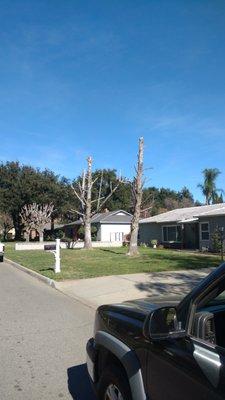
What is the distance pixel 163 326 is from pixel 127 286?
10.9 meters

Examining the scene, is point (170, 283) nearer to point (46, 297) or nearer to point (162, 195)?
point (46, 297)

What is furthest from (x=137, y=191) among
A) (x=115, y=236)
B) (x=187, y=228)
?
(x=115, y=236)

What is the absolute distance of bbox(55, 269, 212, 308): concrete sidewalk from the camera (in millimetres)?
11912

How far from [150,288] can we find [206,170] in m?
57.1

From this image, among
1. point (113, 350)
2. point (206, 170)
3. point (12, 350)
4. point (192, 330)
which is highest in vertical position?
point (206, 170)

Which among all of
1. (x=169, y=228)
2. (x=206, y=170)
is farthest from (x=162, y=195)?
(x=169, y=228)

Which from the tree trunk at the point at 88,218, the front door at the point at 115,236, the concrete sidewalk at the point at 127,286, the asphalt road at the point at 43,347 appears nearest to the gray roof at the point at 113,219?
the front door at the point at 115,236

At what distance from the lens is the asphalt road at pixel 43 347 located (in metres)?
5.29

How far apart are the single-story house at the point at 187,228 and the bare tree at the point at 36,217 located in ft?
57.6

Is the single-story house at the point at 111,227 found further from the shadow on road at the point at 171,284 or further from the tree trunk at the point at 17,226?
the shadow on road at the point at 171,284

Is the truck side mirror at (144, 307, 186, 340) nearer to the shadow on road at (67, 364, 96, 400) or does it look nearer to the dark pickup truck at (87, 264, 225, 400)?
the dark pickup truck at (87, 264, 225, 400)

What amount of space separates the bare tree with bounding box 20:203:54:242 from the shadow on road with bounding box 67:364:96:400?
52.9 metres

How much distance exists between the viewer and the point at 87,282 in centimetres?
1488

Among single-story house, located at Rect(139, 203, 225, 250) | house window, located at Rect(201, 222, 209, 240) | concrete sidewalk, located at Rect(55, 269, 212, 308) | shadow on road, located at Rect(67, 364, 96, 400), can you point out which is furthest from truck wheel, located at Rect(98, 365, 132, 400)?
house window, located at Rect(201, 222, 209, 240)
